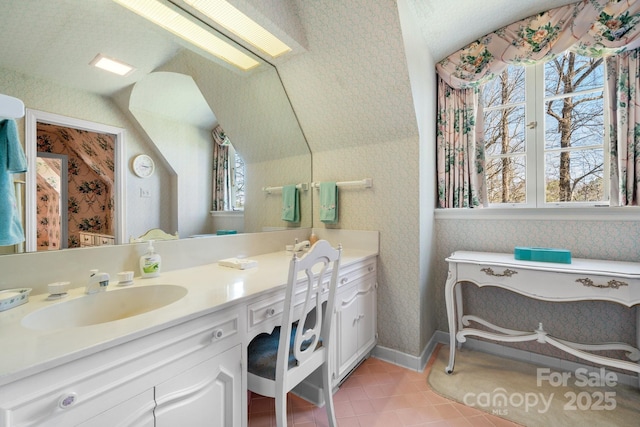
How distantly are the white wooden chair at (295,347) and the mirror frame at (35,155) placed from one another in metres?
0.84

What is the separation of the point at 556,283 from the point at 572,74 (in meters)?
1.49

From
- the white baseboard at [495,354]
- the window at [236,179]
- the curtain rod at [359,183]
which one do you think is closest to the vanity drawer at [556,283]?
the white baseboard at [495,354]

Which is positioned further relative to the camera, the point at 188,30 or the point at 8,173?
the point at 188,30

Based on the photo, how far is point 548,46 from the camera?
1852 mm

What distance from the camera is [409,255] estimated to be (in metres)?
1.96

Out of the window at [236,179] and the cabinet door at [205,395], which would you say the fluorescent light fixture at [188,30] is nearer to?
the window at [236,179]

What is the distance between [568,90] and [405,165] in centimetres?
126

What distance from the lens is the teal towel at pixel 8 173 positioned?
0.85 meters

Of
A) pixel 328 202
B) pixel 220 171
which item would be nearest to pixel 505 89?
pixel 328 202

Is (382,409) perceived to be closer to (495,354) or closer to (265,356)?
(265,356)

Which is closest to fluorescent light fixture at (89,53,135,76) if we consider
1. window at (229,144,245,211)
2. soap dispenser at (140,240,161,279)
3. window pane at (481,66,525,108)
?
window at (229,144,245,211)

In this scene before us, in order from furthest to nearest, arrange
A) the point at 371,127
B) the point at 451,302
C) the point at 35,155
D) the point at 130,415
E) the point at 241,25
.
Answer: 1. the point at 371,127
2. the point at 451,302
3. the point at 241,25
4. the point at 35,155
5. the point at 130,415

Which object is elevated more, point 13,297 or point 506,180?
point 506,180

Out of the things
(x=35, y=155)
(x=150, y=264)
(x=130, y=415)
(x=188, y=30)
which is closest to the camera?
(x=130, y=415)
